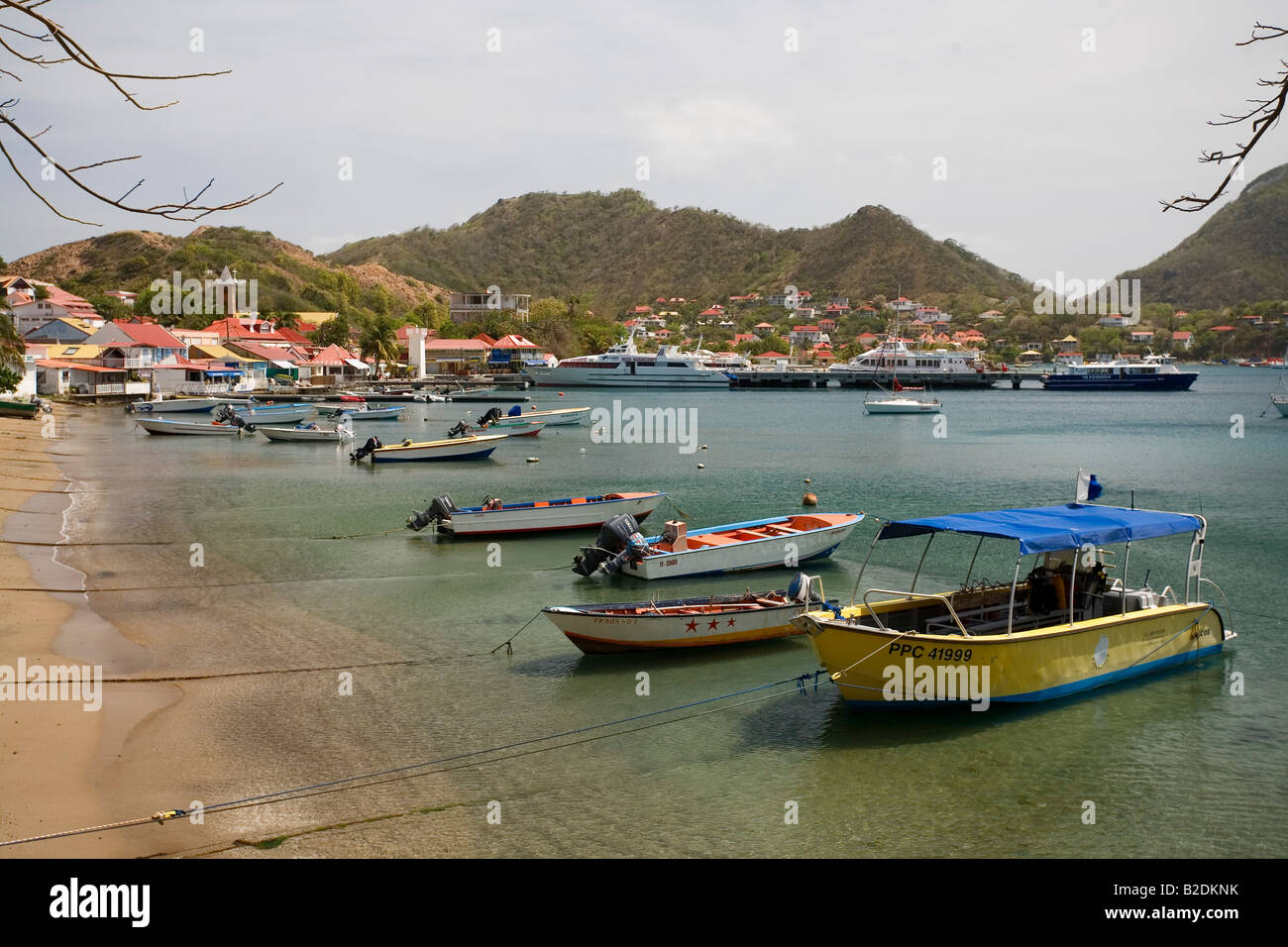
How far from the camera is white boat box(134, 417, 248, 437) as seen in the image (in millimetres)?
55312

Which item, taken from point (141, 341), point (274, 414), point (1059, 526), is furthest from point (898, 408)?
point (1059, 526)

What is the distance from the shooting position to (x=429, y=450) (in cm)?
4512

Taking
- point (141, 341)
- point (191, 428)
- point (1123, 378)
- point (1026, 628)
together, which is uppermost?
point (141, 341)

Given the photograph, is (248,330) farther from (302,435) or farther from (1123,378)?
(1123,378)

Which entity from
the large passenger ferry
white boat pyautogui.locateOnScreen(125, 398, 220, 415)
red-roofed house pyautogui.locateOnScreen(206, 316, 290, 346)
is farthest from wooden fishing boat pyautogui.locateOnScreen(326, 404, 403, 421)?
the large passenger ferry

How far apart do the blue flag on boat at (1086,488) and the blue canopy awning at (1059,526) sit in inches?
7.6

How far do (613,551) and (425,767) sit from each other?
9880 millimetres

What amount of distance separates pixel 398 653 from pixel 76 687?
4640 mm

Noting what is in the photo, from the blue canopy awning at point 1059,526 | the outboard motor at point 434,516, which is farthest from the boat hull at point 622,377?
the blue canopy awning at point 1059,526

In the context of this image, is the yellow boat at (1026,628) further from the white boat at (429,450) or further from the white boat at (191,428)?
the white boat at (191,428)

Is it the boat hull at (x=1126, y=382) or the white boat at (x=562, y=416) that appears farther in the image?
the boat hull at (x=1126, y=382)

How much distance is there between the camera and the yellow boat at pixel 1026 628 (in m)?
13.0

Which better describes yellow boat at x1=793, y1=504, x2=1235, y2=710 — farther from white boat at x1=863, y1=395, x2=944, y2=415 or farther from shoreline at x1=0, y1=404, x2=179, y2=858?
white boat at x1=863, y1=395, x2=944, y2=415
